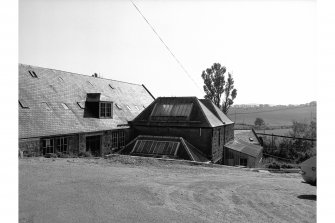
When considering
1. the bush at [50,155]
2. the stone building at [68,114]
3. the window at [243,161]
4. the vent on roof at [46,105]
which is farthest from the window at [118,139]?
the window at [243,161]

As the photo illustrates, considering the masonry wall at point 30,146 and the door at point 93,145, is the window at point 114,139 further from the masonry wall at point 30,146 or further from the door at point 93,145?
the masonry wall at point 30,146

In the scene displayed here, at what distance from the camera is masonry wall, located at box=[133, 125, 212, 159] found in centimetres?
2328

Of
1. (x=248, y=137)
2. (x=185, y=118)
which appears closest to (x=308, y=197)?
(x=185, y=118)

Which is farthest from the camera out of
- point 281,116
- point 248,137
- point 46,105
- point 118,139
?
point 281,116

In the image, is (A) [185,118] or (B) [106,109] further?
(B) [106,109]

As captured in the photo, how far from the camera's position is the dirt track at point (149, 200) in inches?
250

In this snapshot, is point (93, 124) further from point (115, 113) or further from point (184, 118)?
point (184, 118)

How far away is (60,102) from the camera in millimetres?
22438

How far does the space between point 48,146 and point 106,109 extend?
27.1ft

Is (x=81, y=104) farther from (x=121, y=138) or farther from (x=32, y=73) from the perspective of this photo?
(x=121, y=138)

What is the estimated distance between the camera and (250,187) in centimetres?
966

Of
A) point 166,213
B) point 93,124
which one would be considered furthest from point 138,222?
point 93,124

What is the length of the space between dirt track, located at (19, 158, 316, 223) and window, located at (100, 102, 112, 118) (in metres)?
14.5

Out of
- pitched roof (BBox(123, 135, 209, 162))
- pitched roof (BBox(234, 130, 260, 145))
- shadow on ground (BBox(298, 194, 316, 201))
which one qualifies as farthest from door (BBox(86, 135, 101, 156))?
pitched roof (BBox(234, 130, 260, 145))
